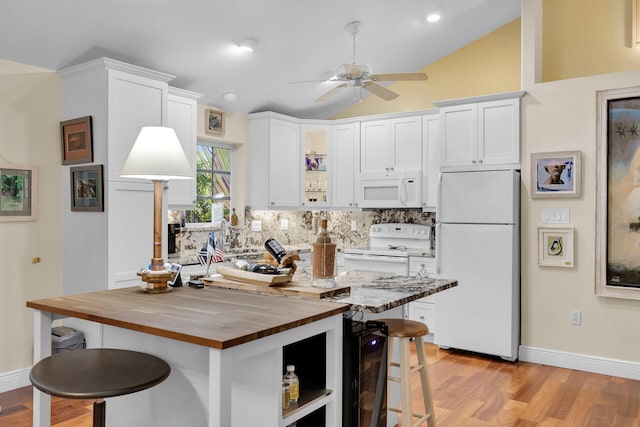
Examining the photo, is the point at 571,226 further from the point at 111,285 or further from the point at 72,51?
the point at 72,51

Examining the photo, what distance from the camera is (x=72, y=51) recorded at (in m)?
3.55

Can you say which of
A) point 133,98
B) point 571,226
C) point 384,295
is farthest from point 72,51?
point 571,226

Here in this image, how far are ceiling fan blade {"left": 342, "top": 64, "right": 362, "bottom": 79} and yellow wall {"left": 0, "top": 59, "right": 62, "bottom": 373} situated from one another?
2.27 metres

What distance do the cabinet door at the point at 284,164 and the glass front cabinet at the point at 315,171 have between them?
103 millimetres

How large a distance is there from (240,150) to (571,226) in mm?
3482

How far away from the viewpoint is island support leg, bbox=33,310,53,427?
200cm

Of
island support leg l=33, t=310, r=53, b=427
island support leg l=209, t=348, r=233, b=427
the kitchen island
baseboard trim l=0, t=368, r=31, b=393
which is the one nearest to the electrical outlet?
the kitchen island

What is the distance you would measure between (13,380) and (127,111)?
7.05 ft

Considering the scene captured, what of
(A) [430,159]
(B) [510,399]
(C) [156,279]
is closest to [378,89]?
(A) [430,159]

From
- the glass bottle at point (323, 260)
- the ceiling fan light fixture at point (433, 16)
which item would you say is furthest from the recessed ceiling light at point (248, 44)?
the glass bottle at point (323, 260)

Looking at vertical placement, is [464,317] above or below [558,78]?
below

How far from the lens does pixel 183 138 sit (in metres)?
4.41

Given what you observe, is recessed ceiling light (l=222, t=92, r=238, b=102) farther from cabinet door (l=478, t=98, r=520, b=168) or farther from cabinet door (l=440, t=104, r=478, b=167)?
cabinet door (l=478, t=98, r=520, b=168)

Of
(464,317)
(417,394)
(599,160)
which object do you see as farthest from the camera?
(464,317)
